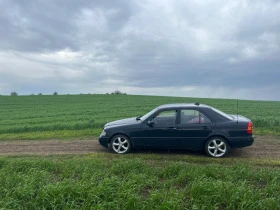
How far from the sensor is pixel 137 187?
4.44m

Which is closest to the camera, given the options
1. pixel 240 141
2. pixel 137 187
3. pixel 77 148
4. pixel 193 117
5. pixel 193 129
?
pixel 137 187

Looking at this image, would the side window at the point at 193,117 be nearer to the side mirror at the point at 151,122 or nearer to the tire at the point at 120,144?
the side mirror at the point at 151,122

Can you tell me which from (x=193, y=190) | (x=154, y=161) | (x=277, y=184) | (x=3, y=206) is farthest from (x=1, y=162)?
(x=277, y=184)

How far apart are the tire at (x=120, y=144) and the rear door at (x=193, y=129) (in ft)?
5.16

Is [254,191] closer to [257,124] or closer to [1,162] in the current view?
[1,162]

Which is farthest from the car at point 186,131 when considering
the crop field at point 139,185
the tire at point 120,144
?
the crop field at point 139,185

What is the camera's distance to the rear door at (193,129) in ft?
22.9

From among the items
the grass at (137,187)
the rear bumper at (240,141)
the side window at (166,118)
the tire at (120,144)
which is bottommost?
the grass at (137,187)

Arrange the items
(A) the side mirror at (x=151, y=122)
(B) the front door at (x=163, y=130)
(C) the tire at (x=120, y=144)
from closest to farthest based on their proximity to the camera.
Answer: (B) the front door at (x=163, y=130)
(A) the side mirror at (x=151, y=122)
(C) the tire at (x=120, y=144)

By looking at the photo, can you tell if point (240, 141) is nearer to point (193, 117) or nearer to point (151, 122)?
point (193, 117)

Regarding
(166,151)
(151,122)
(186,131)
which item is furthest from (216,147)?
(151,122)

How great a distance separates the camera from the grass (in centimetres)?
384

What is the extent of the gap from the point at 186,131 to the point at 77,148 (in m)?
3.85

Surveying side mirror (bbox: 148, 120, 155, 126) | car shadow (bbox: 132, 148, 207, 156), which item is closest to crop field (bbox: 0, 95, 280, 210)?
car shadow (bbox: 132, 148, 207, 156)
